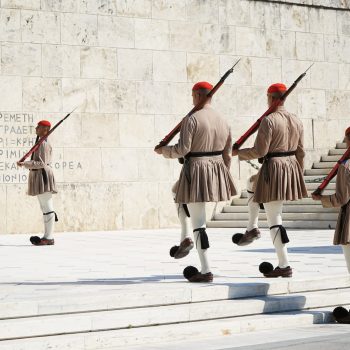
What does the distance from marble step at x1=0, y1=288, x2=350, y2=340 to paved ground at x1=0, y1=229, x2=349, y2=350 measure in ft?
1.15

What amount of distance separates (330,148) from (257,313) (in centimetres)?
1319

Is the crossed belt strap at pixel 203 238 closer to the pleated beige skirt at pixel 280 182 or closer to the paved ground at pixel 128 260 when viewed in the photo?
the paved ground at pixel 128 260

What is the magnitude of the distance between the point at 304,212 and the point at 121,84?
416cm

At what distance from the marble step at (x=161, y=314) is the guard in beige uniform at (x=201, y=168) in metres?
0.65

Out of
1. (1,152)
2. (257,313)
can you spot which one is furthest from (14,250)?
(257,313)

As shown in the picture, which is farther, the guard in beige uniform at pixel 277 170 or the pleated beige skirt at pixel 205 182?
the guard in beige uniform at pixel 277 170

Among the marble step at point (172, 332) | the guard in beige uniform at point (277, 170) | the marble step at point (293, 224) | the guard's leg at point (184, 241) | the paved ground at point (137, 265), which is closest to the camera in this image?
the marble step at point (172, 332)

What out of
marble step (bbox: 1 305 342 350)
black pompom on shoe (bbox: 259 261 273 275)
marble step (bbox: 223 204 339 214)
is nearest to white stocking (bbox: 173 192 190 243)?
black pompom on shoe (bbox: 259 261 273 275)

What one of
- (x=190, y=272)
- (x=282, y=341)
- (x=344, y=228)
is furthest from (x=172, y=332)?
(x=344, y=228)

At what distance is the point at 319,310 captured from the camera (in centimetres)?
849

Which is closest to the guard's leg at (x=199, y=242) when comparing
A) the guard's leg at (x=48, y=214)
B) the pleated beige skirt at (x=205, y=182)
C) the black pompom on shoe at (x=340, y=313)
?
the pleated beige skirt at (x=205, y=182)

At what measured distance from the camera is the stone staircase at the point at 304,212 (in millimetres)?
17062

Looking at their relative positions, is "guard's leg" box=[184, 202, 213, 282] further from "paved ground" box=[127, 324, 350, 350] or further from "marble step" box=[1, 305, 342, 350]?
"paved ground" box=[127, 324, 350, 350]

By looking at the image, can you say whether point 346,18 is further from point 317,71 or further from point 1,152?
point 1,152
